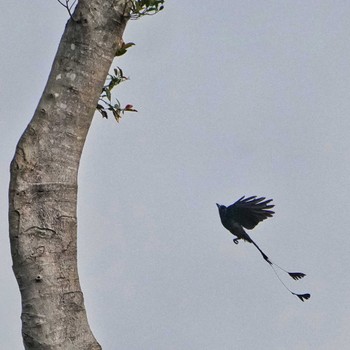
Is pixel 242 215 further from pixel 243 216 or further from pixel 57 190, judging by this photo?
pixel 57 190

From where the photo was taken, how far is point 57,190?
5.25m

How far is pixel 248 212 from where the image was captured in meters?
7.11

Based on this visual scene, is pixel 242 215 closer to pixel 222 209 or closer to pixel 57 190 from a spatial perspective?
pixel 222 209

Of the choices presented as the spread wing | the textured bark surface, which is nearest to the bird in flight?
the spread wing

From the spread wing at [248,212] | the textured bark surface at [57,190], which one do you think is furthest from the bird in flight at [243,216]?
the textured bark surface at [57,190]

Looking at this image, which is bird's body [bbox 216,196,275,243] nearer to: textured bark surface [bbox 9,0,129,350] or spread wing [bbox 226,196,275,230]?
spread wing [bbox 226,196,275,230]

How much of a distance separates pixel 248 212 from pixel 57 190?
7.74ft

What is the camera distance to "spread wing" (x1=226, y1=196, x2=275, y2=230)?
7.10 meters

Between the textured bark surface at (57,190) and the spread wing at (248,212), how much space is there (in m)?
2.09

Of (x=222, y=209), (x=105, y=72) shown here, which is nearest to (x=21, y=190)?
(x=105, y=72)

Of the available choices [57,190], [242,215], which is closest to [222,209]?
[242,215]

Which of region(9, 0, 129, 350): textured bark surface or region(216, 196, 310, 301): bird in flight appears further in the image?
region(216, 196, 310, 301): bird in flight

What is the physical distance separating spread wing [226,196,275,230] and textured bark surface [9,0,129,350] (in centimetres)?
209

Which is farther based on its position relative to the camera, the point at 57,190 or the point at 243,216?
the point at 243,216
